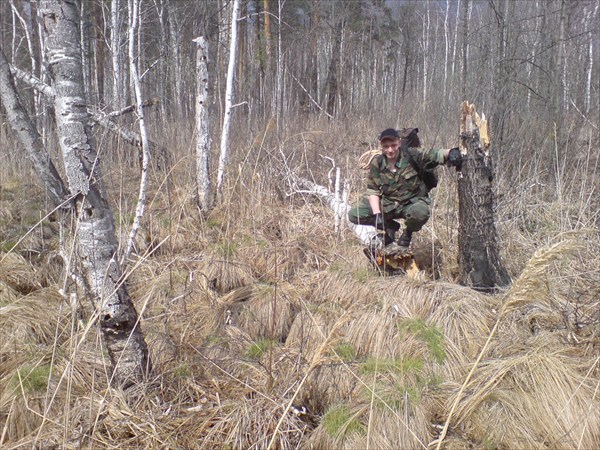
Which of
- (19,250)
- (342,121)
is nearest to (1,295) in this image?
(19,250)

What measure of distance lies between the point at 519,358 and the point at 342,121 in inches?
229

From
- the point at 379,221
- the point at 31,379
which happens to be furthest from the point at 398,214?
the point at 31,379

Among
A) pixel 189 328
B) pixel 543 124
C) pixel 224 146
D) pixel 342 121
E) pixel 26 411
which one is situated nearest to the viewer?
pixel 26 411

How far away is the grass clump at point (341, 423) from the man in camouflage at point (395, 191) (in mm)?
1605

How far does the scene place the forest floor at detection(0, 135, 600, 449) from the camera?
2.33 m

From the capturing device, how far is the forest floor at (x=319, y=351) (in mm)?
2332

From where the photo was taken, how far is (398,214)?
407 cm

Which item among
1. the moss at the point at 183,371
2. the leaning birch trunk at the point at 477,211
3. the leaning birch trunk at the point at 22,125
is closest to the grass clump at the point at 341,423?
the moss at the point at 183,371

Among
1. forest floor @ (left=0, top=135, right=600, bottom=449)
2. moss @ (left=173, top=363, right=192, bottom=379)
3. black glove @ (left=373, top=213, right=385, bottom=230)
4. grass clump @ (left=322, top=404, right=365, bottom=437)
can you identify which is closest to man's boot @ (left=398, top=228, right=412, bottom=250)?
black glove @ (left=373, top=213, right=385, bottom=230)

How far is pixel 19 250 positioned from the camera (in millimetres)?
4465

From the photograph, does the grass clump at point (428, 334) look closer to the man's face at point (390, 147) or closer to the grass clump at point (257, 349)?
the grass clump at point (257, 349)

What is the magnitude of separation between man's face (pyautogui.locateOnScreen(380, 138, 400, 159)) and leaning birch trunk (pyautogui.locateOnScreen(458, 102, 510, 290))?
52 cm

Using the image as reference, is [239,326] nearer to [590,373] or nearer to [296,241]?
[296,241]

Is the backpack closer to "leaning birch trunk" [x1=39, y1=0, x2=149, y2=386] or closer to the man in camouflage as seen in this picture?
the man in camouflage
